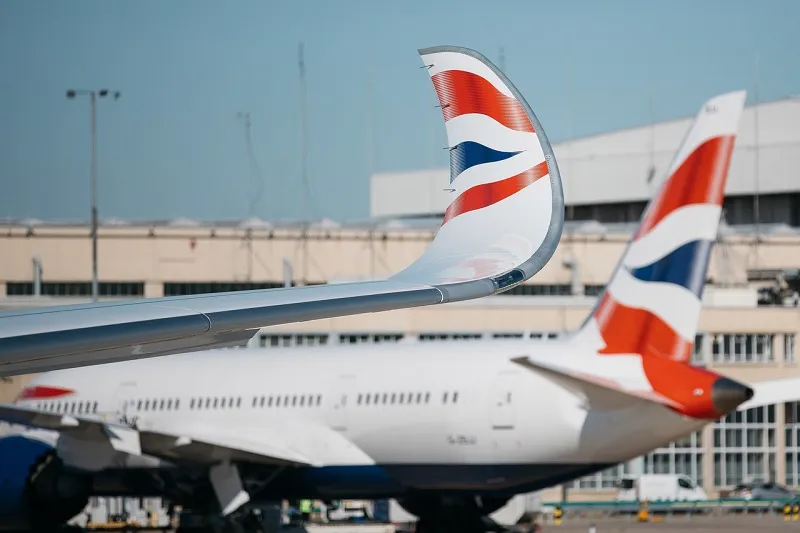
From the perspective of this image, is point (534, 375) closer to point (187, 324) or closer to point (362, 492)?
point (362, 492)

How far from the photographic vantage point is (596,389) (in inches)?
992

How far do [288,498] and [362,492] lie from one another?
1806 millimetres

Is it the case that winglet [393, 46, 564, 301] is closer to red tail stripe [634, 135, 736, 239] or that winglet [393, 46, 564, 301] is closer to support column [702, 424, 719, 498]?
red tail stripe [634, 135, 736, 239]

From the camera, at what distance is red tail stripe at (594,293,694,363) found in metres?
25.5

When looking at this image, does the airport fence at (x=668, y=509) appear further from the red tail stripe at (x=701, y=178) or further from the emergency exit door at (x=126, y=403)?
the red tail stripe at (x=701, y=178)

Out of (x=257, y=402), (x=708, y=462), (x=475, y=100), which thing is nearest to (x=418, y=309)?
(x=708, y=462)

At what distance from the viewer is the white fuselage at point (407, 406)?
25.7 metres

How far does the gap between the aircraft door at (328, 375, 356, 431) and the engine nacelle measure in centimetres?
501

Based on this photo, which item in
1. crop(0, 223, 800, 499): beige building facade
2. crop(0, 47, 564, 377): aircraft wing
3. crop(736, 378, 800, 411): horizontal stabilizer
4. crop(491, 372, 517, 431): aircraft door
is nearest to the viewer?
crop(0, 47, 564, 377): aircraft wing

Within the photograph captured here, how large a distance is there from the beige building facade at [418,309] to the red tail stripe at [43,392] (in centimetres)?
1297

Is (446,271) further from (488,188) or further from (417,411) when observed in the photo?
(417,411)

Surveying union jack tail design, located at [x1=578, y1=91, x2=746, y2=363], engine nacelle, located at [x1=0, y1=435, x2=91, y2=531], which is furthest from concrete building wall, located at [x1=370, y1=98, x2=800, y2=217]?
engine nacelle, located at [x1=0, y1=435, x2=91, y2=531]

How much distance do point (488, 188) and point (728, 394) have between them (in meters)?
16.6

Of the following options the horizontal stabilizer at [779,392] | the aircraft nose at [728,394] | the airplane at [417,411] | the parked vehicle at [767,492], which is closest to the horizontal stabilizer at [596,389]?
the airplane at [417,411]
